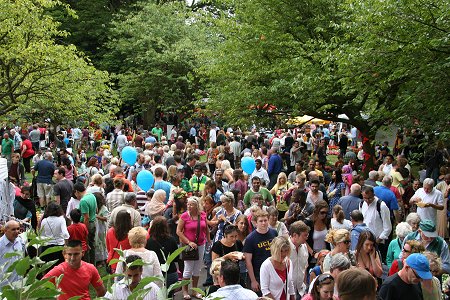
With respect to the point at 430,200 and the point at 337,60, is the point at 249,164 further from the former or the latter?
the point at 430,200

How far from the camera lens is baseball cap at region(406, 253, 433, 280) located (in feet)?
20.3

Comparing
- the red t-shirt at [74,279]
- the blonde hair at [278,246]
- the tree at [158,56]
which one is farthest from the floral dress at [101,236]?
the tree at [158,56]

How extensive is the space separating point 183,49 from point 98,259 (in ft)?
79.3

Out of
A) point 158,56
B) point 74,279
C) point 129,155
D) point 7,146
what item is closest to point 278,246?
point 74,279

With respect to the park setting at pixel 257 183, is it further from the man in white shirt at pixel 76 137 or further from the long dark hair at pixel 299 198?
the man in white shirt at pixel 76 137

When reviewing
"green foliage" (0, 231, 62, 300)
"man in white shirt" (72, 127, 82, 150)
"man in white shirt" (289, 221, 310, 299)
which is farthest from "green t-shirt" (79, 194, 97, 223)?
"man in white shirt" (72, 127, 82, 150)

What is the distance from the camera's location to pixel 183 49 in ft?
113

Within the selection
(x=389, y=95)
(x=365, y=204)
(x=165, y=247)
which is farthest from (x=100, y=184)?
(x=389, y=95)

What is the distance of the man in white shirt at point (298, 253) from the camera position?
809 centimetres

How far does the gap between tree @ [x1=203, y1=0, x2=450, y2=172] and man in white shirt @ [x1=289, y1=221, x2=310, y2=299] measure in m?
5.36

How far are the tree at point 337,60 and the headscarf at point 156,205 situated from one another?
513cm

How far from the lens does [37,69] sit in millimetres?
17516

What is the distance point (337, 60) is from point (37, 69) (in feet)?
25.6

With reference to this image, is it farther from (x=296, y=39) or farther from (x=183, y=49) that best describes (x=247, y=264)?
(x=183, y=49)
